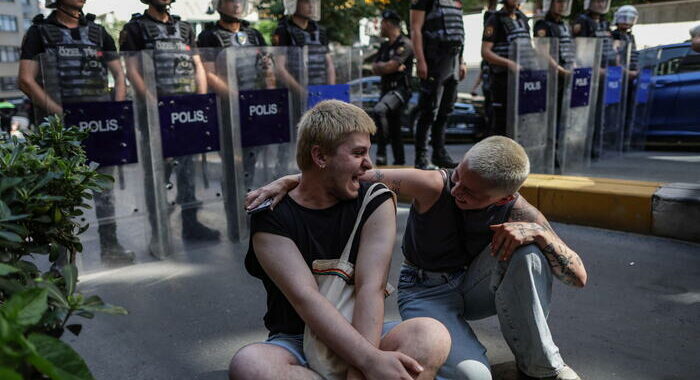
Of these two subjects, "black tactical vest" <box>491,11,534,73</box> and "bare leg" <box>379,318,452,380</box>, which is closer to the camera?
"bare leg" <box>379,318,452,380</box>

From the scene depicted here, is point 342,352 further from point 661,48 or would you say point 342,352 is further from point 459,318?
point 661,48

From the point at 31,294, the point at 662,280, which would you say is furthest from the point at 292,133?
the point at 31,294

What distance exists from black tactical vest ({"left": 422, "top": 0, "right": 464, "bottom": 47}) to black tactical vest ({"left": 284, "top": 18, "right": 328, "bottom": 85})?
1.03 metres

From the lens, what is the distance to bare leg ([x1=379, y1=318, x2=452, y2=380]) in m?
2.18

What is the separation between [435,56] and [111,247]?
3498mm

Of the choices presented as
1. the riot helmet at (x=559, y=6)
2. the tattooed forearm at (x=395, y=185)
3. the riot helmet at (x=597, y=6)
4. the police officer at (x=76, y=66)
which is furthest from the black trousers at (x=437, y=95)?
the tattooed forearm at (x=395, y=185)

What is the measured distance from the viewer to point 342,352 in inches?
84.0

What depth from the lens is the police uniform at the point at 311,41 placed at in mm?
5641

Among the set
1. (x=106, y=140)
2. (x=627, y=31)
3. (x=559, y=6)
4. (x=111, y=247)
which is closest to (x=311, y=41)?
(x=106, y=140)

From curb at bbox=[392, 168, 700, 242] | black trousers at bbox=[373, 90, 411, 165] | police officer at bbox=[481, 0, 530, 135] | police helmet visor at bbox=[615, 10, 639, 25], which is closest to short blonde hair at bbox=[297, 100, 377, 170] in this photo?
curb at bbox=[392, 168, 700, 242]

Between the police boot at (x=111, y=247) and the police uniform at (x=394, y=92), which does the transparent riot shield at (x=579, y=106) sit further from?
the police boot at (x=111, y=247)

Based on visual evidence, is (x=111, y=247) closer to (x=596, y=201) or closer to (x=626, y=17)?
(x=596, y=201)

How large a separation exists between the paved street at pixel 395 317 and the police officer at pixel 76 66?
0.22 meters

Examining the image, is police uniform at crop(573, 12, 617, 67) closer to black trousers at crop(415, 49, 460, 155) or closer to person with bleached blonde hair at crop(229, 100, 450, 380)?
black trousers at crop(415, 49, 460, 155)
